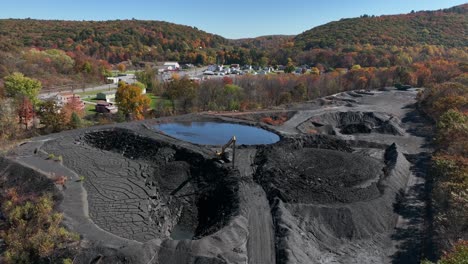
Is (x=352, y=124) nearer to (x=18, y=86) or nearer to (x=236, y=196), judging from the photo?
(x=236, y=196)

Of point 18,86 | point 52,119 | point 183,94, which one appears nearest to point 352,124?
point 183,94

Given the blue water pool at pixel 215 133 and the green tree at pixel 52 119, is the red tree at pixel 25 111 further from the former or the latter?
the blue water pool at pixel 215 133

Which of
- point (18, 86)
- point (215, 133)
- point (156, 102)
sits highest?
point (18, 86)

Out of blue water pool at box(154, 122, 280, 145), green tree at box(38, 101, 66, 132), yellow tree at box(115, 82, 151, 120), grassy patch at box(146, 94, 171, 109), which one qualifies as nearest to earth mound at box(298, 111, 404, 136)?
blue water pool at box(154, 122, 280, 145)

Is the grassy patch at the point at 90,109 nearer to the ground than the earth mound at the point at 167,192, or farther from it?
farther from it

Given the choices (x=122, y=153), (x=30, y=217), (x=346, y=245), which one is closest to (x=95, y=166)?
(x=122, y=153)

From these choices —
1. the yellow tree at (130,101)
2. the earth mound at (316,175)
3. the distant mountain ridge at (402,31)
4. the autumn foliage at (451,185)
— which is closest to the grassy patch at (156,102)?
the yellow tree at (130,101)
